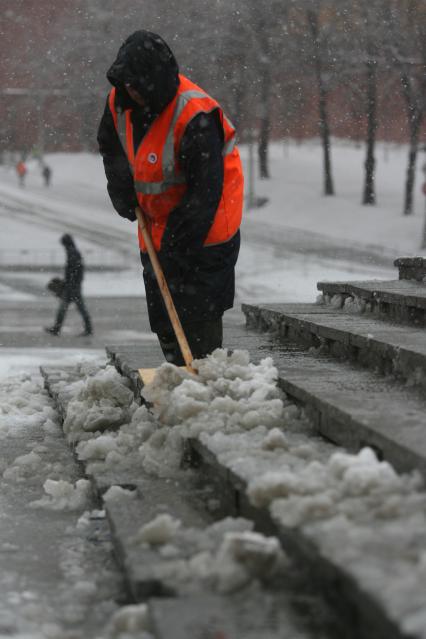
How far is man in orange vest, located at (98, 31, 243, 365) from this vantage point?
470 centimetres

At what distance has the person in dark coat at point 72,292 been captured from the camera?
14.2 m

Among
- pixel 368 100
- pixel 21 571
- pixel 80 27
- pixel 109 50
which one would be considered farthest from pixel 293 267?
pixel 80 27

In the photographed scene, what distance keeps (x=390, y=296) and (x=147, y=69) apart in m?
2.12

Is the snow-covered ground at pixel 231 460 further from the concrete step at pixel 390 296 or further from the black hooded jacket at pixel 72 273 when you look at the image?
the black hooded jacket at pixel 72 273

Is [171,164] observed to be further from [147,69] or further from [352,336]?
[352,336]

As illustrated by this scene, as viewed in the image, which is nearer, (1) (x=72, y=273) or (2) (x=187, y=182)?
(2) (x=187, y=182)

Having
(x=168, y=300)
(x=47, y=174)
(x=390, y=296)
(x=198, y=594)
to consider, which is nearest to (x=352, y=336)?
(x=168, y=300)

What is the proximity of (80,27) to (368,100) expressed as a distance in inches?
797

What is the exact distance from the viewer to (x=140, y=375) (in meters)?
5.40

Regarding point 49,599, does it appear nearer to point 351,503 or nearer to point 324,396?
point 351,503

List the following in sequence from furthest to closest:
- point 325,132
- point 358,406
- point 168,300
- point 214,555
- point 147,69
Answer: point 325,132 < point 168,300 < point 147,69 < point 358,406 < point 214,555

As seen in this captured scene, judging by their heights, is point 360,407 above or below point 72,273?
above

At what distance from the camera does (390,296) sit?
20.0ft

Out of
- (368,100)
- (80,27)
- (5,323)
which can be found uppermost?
(80,27)
